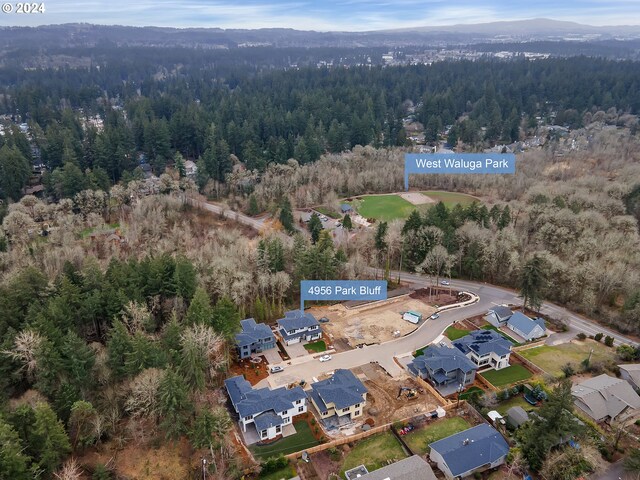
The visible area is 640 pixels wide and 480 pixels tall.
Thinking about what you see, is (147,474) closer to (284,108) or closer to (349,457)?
(349,457)

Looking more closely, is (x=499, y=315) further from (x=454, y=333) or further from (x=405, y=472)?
(x=405, y=472)

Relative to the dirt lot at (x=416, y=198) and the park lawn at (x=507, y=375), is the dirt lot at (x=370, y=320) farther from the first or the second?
the dirt lot at (x=416, y=198)

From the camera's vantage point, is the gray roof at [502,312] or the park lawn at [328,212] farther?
the park lawn at [328,212]

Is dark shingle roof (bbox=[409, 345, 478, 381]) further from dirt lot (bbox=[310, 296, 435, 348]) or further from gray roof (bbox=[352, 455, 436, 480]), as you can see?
gray roof (bbox=[352, 455, 436, 480])

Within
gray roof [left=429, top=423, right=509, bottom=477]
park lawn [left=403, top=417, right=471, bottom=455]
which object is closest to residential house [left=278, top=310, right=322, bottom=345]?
park lawn [left=403, top=417, right=471, bottom=455]

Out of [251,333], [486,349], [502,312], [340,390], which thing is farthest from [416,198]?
[340,390]

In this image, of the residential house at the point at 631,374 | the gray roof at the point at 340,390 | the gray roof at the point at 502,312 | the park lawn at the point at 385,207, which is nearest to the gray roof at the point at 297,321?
the gray roof at the point at 340,390

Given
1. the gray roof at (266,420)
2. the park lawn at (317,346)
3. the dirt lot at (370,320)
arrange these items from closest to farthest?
the gray roof at (266,420)
the park lawn at (317,346)
the dirt lot at (370,320)
